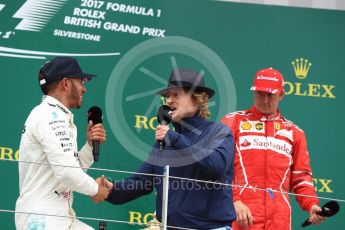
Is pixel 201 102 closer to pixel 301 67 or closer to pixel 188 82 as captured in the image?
pixel 188 82

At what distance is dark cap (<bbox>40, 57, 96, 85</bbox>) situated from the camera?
4.85 meters

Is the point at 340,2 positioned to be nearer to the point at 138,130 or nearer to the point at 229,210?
the point at 138,130

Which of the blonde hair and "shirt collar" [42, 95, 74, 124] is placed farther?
the blonde hair

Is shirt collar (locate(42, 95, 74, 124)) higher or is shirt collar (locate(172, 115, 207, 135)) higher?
shirt collar (locate(42, 95, 74, 124))

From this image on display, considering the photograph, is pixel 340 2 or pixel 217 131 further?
pixel 340 2

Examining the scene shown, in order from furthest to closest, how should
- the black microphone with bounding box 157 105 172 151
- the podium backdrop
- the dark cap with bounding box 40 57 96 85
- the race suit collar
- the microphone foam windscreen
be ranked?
1. the podium backdrop
2. the race suit collar
3. the microphone foam windscreen
4. the dark cap with bounding box 40 57 96 85
5. the black microphone with bounding box 157 105 172 151

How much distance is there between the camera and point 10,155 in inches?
250

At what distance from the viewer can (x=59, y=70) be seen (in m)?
4.87

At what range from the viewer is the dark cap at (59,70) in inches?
191

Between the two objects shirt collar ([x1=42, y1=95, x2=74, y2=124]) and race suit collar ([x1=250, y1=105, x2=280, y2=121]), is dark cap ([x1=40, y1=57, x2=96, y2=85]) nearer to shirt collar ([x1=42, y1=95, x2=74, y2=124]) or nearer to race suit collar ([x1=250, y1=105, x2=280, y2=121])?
shirt collar ([x1=42, y1=95, x2=74, y2=124])

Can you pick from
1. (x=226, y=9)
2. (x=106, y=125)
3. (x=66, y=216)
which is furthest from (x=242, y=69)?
(x=66, y=216)

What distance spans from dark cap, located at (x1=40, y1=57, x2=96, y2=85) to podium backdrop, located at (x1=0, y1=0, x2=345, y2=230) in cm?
150

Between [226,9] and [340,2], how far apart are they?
2.38 feet

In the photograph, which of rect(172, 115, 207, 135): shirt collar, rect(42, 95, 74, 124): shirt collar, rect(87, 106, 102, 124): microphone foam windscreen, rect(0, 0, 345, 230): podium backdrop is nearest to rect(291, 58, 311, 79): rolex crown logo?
rect(0, 0, 345, 230): podium backdrop
